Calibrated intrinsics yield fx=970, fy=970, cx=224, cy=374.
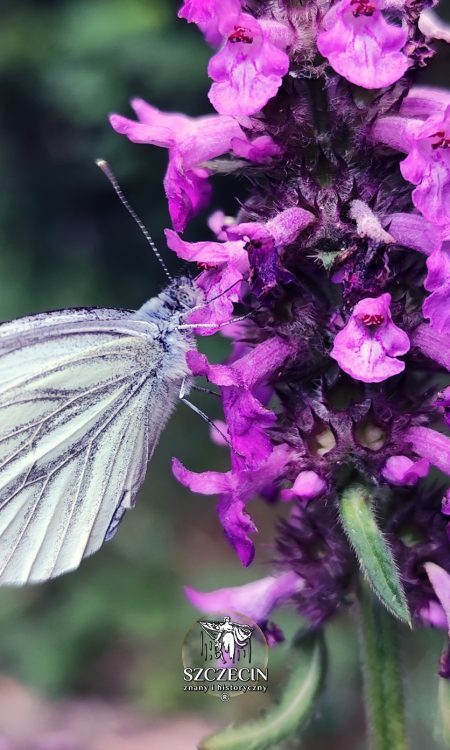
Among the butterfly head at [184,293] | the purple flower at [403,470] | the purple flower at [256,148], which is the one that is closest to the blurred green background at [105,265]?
the butterfly head at [184,293]

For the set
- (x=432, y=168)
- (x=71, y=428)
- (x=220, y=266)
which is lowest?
(x=71, y=428)

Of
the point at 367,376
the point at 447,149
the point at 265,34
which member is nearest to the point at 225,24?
the point at 265,34

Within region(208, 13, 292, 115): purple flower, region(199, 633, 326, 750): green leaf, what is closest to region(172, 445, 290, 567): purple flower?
region(199, 633, 326, 750): green leaf

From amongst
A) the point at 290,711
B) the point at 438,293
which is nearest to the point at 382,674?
the point at 290,711

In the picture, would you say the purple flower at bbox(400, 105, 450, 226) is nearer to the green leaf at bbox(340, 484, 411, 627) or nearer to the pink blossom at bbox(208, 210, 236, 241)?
the pink blossom at bbox(208, 210, 236, 241)

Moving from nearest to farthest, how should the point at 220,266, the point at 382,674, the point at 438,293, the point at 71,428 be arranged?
1. the point at 438,293
2. the point at 220,266
3. the point at 382,674
4. the point at 71,428

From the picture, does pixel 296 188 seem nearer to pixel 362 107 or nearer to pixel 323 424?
pixel 362 107

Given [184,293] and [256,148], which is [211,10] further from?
[184,293]
